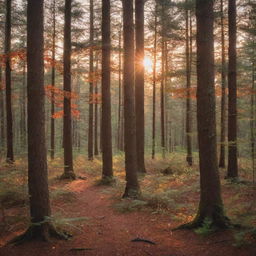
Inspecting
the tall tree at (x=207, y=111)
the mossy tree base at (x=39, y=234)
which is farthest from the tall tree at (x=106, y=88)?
the mossy tree base at (x=39, y=234)

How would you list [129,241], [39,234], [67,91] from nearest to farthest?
[39,234] < [129,241] < [67,91]

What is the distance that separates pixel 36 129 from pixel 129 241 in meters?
3.59

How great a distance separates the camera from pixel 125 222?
774cm

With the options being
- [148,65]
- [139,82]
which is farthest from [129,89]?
[148,65]

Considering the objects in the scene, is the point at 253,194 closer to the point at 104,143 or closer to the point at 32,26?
the point at 104,143

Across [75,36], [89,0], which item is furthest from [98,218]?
[89,0]

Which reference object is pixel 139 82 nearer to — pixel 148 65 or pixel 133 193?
pixel 133 193

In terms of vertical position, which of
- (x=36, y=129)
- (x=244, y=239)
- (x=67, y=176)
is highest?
(x=36, y=129)

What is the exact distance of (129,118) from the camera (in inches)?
384

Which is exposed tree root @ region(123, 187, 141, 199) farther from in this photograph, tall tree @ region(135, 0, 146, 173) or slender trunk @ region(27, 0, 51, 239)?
tall tree @ region(135, 0, 146, 173)

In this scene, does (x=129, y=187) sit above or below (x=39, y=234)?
above

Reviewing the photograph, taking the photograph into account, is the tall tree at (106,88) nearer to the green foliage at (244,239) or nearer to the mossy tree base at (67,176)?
the mossy tree base at (67,176)

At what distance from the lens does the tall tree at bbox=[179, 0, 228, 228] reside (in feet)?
20.8

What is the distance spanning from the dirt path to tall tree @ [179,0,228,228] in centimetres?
85
